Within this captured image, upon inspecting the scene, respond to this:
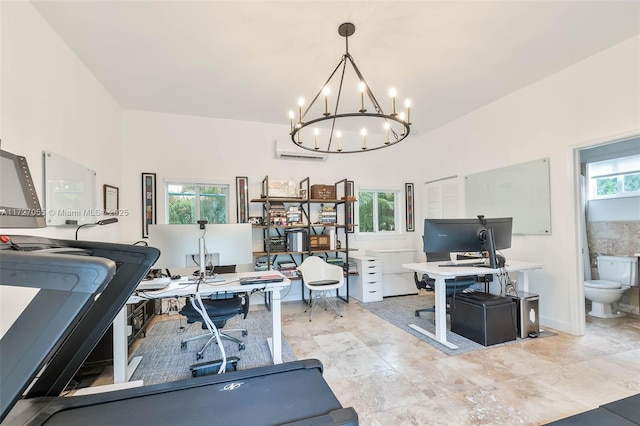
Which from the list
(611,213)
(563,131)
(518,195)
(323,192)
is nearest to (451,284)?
(518,195)

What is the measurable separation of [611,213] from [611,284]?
107 cm

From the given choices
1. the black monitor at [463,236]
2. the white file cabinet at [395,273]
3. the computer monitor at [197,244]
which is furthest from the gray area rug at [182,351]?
the white file cabinet at [395,273]

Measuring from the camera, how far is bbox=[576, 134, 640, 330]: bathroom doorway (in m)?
3.72

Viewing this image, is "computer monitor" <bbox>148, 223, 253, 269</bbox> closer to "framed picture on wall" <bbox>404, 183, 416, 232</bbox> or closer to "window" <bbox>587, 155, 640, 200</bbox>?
"framed picture on wall" <bbox>404, 183, 416, 232</bbox>

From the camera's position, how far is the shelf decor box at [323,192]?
4.48 m

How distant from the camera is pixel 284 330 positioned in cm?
336

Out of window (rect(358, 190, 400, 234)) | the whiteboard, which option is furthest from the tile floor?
the whiteboard

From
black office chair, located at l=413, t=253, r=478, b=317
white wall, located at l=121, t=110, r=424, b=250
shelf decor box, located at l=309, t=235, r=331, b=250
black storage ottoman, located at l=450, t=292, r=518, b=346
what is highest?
white wall, located at l=121, t=110, r=424, b=250

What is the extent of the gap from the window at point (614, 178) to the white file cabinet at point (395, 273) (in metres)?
2.72

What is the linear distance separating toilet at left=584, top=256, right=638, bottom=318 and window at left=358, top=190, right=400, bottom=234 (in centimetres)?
275

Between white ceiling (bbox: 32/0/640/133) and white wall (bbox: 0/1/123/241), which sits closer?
white wall (bbox: 0/1/123/241)

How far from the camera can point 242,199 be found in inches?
173

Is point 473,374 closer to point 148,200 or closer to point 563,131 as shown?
point 563,131

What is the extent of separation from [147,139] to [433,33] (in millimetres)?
3739
